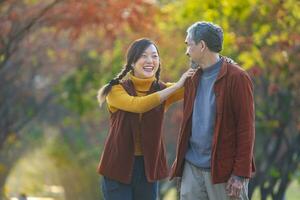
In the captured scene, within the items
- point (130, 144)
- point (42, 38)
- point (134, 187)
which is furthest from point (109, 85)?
point (42, 38)

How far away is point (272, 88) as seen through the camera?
67.1 ft

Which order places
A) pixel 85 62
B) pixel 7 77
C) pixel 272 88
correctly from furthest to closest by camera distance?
1. pixel 85 62
2. pixel 7 77
3. pixel 272 88

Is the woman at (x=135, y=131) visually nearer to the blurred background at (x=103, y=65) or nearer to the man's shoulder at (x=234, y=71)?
the man's shoulder at (x=234, y=71)

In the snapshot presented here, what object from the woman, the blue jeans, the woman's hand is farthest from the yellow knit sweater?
the woman's hand

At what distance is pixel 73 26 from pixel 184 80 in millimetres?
13591

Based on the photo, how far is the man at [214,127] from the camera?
7.20 m

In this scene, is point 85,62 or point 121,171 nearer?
point 121,171

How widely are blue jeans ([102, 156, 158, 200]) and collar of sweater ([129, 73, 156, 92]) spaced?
0.56m

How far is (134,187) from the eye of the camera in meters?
8.44

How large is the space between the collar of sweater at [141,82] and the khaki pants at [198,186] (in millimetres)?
1047

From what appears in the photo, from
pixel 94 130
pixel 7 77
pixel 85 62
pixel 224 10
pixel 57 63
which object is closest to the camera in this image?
pixel 224 10

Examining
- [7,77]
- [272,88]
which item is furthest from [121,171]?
[7,77]

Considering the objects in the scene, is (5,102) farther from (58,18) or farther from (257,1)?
(257,1)

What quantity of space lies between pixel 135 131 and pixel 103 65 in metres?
23.1
